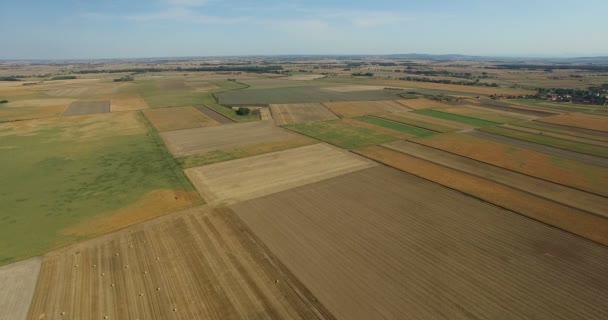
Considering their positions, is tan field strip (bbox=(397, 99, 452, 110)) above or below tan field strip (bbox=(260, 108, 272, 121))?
above

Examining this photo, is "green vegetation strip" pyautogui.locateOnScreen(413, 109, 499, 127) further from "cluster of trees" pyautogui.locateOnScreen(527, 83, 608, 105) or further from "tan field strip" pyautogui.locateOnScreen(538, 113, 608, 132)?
"cluster of trees" pyautogui.locateOnScreen(527, 83, 608, 105)

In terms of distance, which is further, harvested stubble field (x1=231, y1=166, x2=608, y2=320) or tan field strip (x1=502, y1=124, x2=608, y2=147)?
tan field strip (x1=502, y1=124, x2=608, y2=147)

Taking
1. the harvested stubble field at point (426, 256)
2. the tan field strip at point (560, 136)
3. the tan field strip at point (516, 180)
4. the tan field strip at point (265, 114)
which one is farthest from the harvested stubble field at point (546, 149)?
the tan field strip at point (265, 114)

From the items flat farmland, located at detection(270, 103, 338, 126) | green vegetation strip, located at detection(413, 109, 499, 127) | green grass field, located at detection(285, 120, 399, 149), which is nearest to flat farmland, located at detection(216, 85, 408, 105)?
flat farmland, located at detection(270, 103, 338, 126)

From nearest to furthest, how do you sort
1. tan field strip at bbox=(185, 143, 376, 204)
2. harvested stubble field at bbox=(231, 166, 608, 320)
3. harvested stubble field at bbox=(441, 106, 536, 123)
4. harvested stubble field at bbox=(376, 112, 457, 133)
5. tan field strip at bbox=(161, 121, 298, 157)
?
1. harvested stubble field at bbox=(231, 166, 608, 320)
2. tan field strip at bbox=(185, 143, 376, 204)
3. tan field strip at bbox=(161, 121, 298, 157)
4. harvested stubble field at bbox=(376, 112, 457, 133)
5. harvested stubble field at bbox=(441, 106, 536, 123)

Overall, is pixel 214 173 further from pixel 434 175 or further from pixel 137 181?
pixel 434 175

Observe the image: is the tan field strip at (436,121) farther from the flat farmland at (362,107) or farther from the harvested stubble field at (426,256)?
the harvested stubble field at (426,256)

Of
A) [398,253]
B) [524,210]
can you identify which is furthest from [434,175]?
[398,253]
